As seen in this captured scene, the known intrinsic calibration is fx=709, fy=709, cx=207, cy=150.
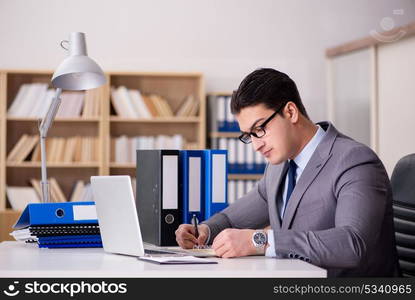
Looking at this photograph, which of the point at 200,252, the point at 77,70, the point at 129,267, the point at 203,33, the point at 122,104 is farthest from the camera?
the point at 203,33

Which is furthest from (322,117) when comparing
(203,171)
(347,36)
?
(203,171)

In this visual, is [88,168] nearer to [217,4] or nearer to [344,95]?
[217,4]

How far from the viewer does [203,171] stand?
2.51 metres

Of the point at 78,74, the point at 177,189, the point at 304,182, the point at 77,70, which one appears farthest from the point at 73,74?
the point at 304,182

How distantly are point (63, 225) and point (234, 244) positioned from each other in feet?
2.14

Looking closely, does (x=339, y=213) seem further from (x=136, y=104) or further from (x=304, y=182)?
(x=136, y=104)

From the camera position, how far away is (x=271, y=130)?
217 centimetres

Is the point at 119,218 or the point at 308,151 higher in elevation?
the point at 308,151

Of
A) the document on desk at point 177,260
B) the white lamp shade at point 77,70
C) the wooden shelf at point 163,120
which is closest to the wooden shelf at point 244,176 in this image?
the wooden shelf at point 163,120

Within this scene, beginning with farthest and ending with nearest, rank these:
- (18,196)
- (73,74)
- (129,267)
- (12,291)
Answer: (18,196) < (73,74) < (129,267) < (12,291)

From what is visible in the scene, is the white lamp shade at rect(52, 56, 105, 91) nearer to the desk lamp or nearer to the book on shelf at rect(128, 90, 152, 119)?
the desk lamp

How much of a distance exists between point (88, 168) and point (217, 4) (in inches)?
71.6

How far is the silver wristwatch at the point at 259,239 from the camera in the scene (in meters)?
1.94

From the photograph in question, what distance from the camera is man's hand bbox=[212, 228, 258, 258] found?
1919mm
